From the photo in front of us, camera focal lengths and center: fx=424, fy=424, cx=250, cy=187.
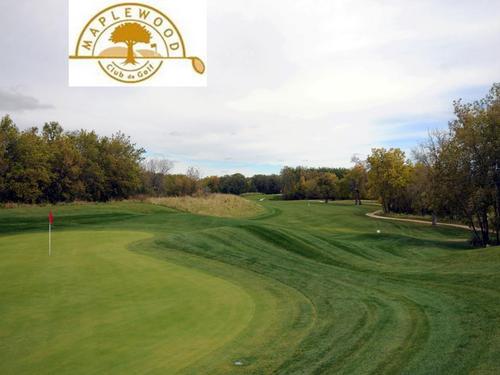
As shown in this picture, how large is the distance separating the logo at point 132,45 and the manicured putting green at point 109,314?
8.31 meters

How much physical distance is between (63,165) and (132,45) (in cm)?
3632

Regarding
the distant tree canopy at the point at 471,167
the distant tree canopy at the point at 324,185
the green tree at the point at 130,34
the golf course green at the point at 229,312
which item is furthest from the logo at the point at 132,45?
the distant tree canopy at the point at 324,185

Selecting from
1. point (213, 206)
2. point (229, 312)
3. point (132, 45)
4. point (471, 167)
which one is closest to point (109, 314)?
point (229, 312)

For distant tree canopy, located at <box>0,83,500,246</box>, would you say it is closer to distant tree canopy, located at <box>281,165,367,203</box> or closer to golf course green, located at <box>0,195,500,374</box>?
distant tree canopy, located at <box>281,165,367,203</box>

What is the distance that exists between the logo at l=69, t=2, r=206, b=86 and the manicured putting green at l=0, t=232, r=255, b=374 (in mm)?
8312

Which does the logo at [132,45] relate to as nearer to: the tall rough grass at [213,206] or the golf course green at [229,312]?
the golf course green at [229,312]

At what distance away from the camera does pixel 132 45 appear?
57.9 feet

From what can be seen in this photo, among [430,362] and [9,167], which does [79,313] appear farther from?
[9,167]

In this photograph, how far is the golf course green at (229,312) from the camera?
6.53m

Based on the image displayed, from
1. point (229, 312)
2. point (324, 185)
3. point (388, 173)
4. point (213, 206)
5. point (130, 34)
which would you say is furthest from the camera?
point (324, 185)

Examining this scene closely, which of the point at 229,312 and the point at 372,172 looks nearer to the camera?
the point at 229,312

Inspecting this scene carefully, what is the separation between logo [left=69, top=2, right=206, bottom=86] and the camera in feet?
55.2

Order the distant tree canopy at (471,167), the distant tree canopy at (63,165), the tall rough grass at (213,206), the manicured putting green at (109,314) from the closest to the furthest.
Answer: the manicured putting green at (109,314) < the distant tree canopy at (471,167) < the distant tree canopy at (63,165) < the tall rough grass at (213,206)

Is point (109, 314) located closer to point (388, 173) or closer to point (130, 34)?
point (130, 34)
